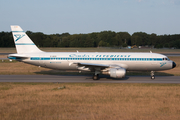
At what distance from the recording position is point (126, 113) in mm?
11633

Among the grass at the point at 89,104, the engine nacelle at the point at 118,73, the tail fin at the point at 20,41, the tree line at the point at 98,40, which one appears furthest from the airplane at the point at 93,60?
the tree line at the point at 98,40

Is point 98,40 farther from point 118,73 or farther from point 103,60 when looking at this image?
point 118,73

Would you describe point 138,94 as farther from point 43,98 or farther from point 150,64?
point 150,64

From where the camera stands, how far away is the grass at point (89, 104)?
36.7ft

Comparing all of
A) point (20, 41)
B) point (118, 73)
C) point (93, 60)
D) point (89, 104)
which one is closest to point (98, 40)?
point (20, 41)

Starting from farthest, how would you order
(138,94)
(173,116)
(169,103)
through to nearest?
(138,94) → (169,103) → (173,116)

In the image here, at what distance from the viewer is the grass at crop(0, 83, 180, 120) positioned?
11188 millimetres

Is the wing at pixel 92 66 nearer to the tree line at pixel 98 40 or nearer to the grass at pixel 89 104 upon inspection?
the grass at pixel 89 104

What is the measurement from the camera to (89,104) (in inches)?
528

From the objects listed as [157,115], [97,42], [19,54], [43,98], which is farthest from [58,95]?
[97,42]

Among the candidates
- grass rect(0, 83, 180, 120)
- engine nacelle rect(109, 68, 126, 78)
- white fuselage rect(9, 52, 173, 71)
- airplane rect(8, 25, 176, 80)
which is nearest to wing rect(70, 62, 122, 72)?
airplane rect(8, 25, 176, 80)

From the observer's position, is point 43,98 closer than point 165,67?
Yes

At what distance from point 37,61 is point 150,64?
14979 mm

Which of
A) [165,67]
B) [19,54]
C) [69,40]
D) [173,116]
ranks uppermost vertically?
[69,40]
